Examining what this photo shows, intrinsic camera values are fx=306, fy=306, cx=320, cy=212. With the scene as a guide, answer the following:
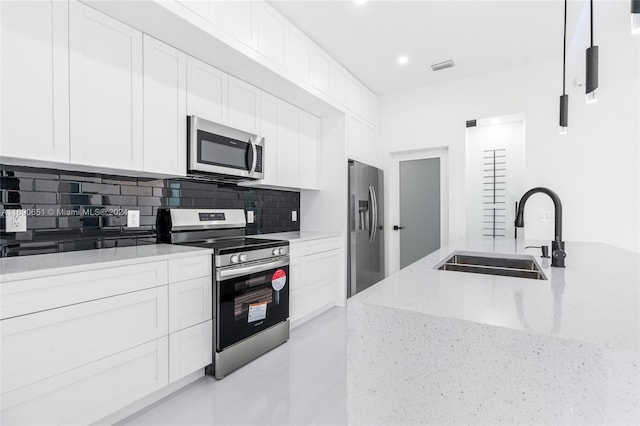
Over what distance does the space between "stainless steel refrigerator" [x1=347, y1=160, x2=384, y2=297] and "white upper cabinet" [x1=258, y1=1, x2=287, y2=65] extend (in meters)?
1.57

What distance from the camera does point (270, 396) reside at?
195 centimetres

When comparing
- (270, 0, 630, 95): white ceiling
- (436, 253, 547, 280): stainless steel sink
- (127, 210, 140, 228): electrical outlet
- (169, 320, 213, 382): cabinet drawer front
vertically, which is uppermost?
(270, 0, 630, 95): white ceiling

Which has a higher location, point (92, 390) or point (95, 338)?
point (95, 338)

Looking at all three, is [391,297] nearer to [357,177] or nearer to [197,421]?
[197,421]

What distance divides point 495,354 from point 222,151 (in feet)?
7.79

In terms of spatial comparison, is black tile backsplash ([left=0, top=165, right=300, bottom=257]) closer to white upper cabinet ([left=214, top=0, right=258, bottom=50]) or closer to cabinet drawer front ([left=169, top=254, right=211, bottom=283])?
cabinet drawer front ([left=169, top=254, right=211, bottom=283])

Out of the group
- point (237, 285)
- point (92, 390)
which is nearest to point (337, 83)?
point (237, 285)

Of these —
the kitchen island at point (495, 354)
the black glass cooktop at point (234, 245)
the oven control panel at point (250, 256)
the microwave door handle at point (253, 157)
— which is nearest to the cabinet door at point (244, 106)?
the microwave door handle at point (253, 157)

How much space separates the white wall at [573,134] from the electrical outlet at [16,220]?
4.17 m

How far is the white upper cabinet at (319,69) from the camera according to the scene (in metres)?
3.18

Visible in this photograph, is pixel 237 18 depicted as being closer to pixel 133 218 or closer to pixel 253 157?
pixel 253 157

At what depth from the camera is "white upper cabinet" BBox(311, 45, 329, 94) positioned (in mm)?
3182

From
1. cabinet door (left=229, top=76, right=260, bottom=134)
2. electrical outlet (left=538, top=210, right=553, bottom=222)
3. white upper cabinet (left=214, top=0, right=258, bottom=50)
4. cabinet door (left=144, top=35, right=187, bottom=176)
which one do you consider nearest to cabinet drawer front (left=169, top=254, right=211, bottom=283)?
cabinet door (left=144, top=35, right=187, bottom=176)

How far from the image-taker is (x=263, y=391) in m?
2.00
